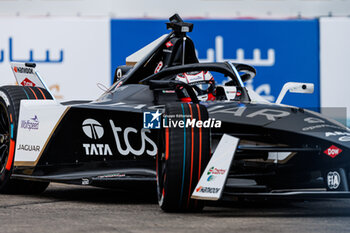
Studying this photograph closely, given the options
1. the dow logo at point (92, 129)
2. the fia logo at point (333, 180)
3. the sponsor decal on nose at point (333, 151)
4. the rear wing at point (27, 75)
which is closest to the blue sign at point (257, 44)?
the rear wing at point (27, 75)

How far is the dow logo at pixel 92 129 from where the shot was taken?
6.21 meters

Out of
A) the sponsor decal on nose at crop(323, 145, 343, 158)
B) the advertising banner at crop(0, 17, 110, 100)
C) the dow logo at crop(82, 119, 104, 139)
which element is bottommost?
the sponsor decal on nose at crop(323, 145, 343, 158)

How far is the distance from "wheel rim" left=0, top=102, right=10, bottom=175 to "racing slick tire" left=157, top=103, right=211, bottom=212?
8.37 ft

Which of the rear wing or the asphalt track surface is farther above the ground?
the rear wing

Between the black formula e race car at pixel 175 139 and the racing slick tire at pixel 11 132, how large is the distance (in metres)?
0.01

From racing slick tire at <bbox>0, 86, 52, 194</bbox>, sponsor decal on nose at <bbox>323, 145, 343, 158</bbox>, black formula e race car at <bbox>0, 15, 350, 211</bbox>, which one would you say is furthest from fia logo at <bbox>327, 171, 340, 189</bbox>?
racing slick tire at <bbox>0, 86, 52, 194</bbox>

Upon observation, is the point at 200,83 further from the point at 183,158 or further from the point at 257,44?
the point at 257,44

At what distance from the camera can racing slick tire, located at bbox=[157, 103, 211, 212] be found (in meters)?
5.09

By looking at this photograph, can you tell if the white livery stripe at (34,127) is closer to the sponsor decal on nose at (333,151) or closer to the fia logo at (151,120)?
the fia logo at (151,120)

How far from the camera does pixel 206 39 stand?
1492 centimetres

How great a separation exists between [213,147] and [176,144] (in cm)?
47

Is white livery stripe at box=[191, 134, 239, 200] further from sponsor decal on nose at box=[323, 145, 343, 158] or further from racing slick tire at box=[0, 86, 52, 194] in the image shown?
racing slick tire at box=[0, 86, 52, 194]

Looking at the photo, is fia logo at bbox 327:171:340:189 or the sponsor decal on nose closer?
the sponsor decal on nose

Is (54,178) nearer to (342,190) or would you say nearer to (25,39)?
(342,190)
